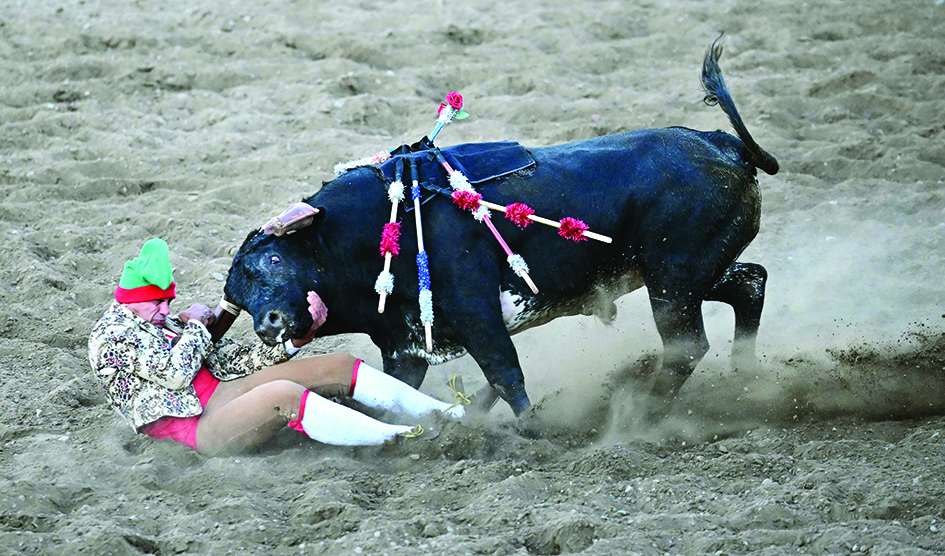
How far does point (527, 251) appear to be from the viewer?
4.21m

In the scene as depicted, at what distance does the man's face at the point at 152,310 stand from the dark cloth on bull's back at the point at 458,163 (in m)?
1.05

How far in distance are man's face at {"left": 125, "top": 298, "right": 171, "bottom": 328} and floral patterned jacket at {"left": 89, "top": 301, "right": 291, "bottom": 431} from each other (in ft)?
0.07

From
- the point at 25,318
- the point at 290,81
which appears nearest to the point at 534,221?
the point at 25,318

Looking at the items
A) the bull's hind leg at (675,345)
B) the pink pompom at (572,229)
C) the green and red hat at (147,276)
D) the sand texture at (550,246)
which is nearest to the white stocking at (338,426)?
the sand texture at (550,246)

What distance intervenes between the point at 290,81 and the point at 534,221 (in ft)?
14.3

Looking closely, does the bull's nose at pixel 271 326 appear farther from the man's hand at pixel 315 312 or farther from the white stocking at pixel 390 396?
the white stocking at pixel 390 396

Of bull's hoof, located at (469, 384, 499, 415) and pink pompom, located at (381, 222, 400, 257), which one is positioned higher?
pink pompom, located at (381, 222, 400, 257)

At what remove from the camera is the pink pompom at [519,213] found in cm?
406

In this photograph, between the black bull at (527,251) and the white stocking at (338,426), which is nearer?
the white stocking at (338,426)

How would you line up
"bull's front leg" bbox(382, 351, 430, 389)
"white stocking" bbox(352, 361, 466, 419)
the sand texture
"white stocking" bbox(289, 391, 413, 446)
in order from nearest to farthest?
the sand texture, "white stocking" bbox(289, 391, 413, 446), "white stocking" bbox(352, 361, 466, 419), "bull's front leg" bbox(382, 351, 430, 389)

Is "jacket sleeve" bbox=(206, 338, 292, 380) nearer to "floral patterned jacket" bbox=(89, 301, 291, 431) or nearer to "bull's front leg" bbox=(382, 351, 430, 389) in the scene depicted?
"floral patterned jacket" bbox=(89, 301, 291, 431)

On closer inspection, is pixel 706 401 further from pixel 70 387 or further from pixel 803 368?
pixel 70 387

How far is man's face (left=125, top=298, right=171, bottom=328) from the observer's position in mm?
3969

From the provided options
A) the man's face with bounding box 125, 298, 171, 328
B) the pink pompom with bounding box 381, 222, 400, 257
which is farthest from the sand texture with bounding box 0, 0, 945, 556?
the pink pompom with bounding box 381, 222, 400, 257
